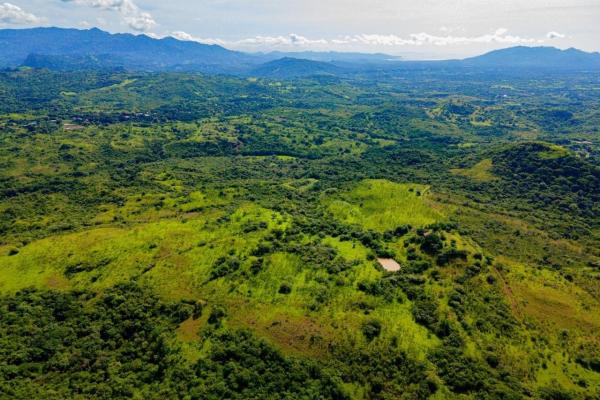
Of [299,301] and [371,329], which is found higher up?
[371,329]

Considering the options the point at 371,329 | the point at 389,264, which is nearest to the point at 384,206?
the point at 389,264

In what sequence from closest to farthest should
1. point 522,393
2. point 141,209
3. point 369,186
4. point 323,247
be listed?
point 522,393, point 323,247, point 141,209, point 369,186

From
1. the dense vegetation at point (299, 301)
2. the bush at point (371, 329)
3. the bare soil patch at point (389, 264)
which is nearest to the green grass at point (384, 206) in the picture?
the dense vegetation at point (299, 301)

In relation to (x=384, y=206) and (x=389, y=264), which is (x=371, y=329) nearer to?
(x=389, y=264)

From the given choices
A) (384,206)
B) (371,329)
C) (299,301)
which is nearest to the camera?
(371,329)

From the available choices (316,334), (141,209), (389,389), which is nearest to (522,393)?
(389,389)

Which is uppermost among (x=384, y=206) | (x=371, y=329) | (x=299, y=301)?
(x=384, y=206)

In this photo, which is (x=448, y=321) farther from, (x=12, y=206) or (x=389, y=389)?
(x=12, y=206)

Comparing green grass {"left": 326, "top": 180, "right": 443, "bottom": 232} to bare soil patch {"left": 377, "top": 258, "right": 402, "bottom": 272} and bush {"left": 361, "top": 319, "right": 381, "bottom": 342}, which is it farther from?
bush {"left": 361, "top": 319, "right": 381, "bottom": 342}

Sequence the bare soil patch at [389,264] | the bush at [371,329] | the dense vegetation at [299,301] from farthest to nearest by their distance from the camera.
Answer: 1. the bare soil patch at [389,264]
2. the bush at [371,329]
3. the dense vegetation at [299,301]

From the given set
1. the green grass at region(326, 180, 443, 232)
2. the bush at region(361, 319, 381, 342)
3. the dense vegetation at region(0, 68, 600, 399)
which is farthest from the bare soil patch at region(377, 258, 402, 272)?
the bush at region(361, 319, 381, 342)

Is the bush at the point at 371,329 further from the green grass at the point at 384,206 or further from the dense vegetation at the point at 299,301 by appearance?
the green grass at the point at 384,206
